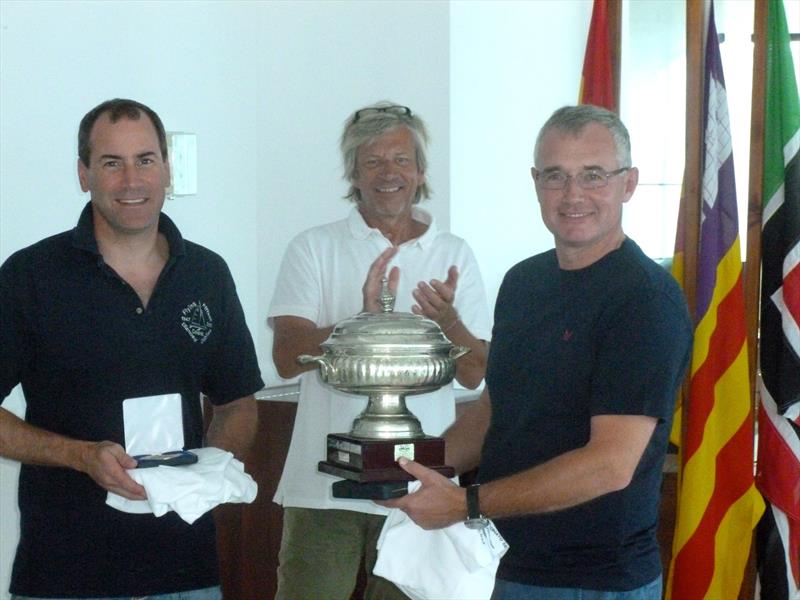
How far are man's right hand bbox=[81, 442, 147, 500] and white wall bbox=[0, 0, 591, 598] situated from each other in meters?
1.80

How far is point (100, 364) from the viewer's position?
2004mm

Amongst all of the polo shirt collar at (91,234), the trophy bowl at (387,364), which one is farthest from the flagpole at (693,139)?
the polo shirt collar at (91,234)

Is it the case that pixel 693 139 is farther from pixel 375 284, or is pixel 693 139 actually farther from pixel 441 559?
pixel 441 559

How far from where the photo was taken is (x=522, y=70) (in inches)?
169

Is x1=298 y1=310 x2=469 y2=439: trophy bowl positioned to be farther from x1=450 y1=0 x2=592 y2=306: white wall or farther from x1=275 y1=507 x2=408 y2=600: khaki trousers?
x1=450 y1=0 x2=592 y2=306: white wall

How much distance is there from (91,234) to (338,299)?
2.34 feet

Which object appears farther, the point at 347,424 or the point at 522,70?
the point at 522,70

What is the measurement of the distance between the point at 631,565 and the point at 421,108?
7.88 ft

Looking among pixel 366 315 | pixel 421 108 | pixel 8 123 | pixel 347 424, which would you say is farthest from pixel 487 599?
pixel 421 108

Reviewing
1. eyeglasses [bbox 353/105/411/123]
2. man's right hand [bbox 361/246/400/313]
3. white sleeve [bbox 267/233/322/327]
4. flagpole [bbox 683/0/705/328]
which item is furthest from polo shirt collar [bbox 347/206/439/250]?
flagpole [bbox 683/0/705/328]

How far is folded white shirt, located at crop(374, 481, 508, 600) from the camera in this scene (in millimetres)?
1865

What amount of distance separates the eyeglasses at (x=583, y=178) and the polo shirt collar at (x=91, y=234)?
2.20ft

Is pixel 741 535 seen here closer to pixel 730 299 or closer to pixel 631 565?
pixel 730 299

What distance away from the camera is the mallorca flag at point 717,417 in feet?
10.7
